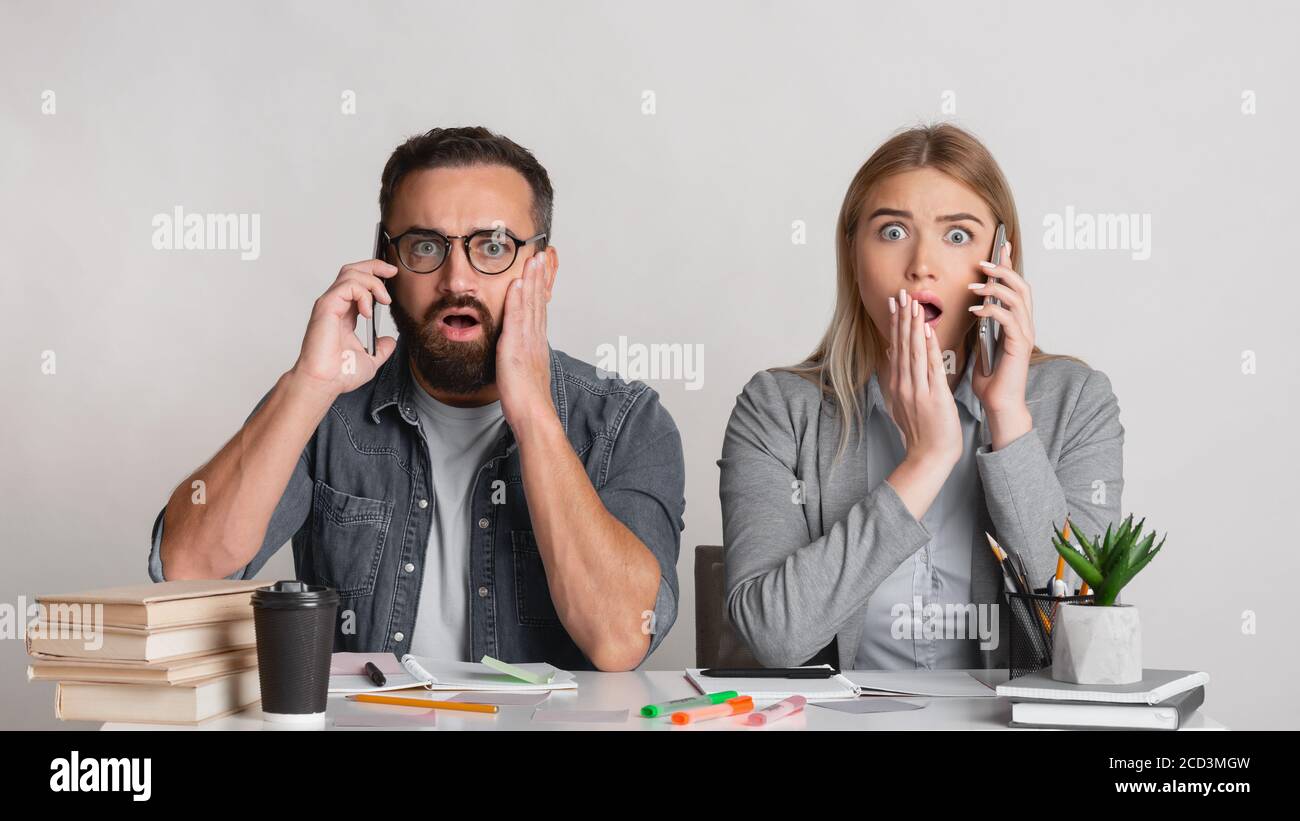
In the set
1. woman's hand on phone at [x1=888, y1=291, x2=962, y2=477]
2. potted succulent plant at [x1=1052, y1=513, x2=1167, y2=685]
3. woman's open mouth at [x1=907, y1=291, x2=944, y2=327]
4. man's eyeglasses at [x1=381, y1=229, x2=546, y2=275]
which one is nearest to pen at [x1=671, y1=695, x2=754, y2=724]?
potted succulent plant at [x1=1052, y1=513, x2=1167, y2=685]

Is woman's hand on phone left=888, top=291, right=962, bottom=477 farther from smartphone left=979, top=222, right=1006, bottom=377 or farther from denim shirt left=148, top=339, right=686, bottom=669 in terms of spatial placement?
denim shirt left=148, top=339, right=686, bottom=669

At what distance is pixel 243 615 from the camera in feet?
4.27

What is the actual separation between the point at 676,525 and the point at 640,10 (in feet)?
6.13

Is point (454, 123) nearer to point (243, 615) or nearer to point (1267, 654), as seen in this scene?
point (243, 615)

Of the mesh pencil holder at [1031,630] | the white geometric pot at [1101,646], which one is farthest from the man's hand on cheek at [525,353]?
the white geometric pot at [1101,646]

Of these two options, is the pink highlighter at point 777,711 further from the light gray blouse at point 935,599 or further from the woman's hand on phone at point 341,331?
the woman's hand on phone at point 341,331

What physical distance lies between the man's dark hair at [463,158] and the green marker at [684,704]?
1016 millimetres

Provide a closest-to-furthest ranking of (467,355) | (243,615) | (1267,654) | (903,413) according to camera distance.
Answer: (243,615) < (903,413) < (467,355) < (1267,654)

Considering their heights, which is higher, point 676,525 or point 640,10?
point 640,10

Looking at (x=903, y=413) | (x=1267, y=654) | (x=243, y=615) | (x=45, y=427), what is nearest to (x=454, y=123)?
(x=45, y=427)

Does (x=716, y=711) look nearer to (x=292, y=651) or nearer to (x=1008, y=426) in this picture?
(x=292, y=651)

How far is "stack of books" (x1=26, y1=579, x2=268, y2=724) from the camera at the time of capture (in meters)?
1.18

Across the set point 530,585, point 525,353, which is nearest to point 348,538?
point 530,585

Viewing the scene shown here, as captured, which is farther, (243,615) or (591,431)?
(591,431)
